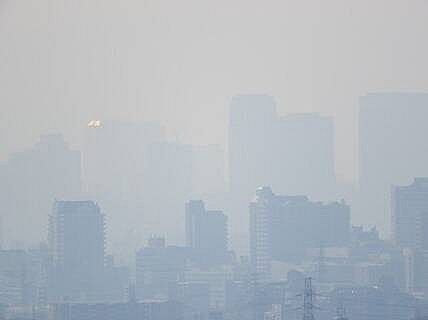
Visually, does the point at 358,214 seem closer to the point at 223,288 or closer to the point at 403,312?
the point at 223,288

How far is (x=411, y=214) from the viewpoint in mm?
37594

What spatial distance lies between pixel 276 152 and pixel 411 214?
5609 millimetres

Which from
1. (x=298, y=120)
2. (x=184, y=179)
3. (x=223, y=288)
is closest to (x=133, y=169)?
(x=184, y=179)

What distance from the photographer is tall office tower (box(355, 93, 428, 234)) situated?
39.3 m

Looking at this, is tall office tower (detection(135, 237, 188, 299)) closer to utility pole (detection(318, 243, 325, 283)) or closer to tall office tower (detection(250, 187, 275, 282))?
tall office tower (detection(250, 187, 275, 282))

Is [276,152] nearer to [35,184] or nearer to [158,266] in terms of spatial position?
[35,184]

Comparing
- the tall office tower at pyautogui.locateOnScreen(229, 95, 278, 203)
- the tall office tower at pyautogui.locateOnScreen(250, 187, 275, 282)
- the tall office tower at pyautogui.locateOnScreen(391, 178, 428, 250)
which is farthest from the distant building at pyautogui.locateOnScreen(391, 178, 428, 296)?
the tall office tower at pyautogui.locateOnScreen(229, 95, 278, 203)

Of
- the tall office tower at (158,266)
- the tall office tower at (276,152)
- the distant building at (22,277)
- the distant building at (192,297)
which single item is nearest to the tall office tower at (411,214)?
the tall office tower at (276,152)

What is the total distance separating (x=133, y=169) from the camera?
41.0 m

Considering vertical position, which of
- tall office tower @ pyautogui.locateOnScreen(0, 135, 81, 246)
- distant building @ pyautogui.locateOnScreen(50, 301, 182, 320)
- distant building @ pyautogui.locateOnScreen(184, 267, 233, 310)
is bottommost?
distant building @ pyautogui.locateOnScreen(50, 301, 182, 320)

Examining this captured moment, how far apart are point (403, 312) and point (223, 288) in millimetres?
5921

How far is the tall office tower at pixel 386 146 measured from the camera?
129ft

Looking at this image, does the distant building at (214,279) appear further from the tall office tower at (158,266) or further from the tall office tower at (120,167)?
the tall office tower at (120,167)

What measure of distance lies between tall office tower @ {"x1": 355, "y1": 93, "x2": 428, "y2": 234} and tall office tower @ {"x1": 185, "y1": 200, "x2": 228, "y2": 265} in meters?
2.52
